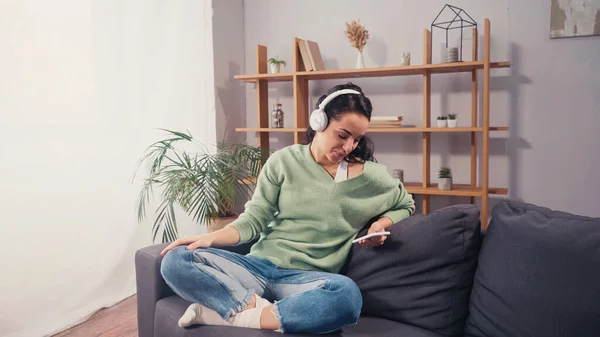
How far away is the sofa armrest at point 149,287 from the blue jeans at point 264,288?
5.3 inches

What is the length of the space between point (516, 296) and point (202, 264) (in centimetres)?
86

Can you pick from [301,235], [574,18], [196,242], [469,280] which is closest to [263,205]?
[301,235]

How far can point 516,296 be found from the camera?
1.35 metres

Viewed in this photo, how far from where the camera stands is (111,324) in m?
2.49

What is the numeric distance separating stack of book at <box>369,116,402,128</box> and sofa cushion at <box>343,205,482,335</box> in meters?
1.31

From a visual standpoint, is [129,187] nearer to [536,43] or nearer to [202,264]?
[202,264]

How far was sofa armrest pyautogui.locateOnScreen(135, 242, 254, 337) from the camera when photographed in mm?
1685

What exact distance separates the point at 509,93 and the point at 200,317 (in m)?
2.15

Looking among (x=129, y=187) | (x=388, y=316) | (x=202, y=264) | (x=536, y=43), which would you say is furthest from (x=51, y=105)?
(x=536, y=43)

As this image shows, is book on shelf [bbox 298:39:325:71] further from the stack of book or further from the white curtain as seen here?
the white curtain

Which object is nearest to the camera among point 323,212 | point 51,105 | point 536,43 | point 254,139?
point 323,212

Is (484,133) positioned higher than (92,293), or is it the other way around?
(484,133)

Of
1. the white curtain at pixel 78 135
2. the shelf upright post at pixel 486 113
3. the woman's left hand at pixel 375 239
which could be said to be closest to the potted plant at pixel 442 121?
the shelf upright post at pixel 486 113

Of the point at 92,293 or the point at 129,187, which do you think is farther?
the point at 129,187
